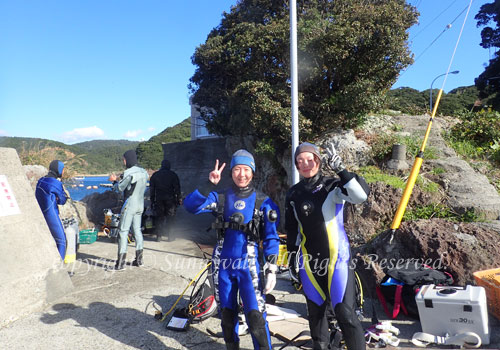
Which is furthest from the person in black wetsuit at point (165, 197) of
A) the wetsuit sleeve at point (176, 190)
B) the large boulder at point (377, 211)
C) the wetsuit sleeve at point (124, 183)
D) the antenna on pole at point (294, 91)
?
the large boulder at point (377, 211)

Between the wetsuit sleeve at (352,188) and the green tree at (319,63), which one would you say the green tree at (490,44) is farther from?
the wetsuit sleeve at (352,188)

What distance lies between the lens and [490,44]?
2244cm

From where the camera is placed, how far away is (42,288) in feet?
14.2

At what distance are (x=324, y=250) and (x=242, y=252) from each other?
0.71 metres

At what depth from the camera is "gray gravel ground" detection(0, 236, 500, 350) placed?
3436 mm

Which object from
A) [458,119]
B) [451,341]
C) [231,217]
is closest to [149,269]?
[231,217]

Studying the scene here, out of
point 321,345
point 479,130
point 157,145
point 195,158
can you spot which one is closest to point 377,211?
point 321,345

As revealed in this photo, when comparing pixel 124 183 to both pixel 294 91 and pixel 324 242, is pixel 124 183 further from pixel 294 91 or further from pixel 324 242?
pixel 324 242

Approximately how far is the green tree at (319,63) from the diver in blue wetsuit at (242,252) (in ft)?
19.3

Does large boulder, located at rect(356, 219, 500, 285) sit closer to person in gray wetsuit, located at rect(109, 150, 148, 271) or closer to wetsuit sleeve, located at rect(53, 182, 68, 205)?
person in gray wetsuit, located at rect(109, 150, 148, 271)

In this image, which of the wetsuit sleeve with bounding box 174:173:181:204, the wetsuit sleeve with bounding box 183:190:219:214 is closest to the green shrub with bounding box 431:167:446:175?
the wetsuit sleeve with bounding box 183:190:219:214

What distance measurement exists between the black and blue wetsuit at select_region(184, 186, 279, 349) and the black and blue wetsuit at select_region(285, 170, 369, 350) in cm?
28

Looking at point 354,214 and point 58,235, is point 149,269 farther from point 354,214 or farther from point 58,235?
point 354,214

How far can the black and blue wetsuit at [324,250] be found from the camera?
8.87 feet
